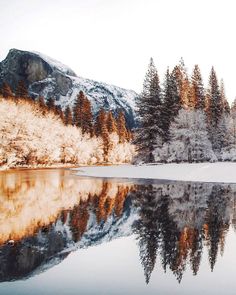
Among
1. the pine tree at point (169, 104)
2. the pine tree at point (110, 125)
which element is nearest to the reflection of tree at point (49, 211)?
the pine tree at point (169, 104)

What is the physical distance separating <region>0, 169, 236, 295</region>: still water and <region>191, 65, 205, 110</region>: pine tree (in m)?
42.6

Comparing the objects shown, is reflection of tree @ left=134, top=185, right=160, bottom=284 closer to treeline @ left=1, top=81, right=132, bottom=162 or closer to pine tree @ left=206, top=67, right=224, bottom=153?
pine tree @ left=206, top=67, right=224, bottom=153

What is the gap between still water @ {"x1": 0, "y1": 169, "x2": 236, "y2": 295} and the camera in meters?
6.30

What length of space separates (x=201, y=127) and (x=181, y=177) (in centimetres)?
1630

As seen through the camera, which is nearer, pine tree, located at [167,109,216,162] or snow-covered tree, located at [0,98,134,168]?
pine tree, located at [167,109,216,162]

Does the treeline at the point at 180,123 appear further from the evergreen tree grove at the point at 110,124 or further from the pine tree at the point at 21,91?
the evergreen tree grove at the point at 110,124

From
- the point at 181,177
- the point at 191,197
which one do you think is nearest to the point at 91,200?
the point at 191,197

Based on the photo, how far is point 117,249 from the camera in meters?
8.73

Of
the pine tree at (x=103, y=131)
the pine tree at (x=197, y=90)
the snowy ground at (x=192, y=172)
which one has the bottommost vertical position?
the snowy ground at (x=192, y=172)

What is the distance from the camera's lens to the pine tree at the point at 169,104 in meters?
49.2

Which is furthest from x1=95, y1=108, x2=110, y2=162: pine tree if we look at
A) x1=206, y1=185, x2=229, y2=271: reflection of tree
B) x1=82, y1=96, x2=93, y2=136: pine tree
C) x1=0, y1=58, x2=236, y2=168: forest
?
x1=206, y1=185, x2=229, y2=271: reflection of tree

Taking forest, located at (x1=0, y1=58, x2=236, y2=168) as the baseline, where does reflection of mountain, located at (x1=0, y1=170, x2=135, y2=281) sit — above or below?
below

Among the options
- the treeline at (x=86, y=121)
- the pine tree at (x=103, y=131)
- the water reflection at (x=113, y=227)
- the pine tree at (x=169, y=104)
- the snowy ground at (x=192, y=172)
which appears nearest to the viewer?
the water reflection at (x=113, y=227)

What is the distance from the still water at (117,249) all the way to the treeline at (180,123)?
30.9 meters
